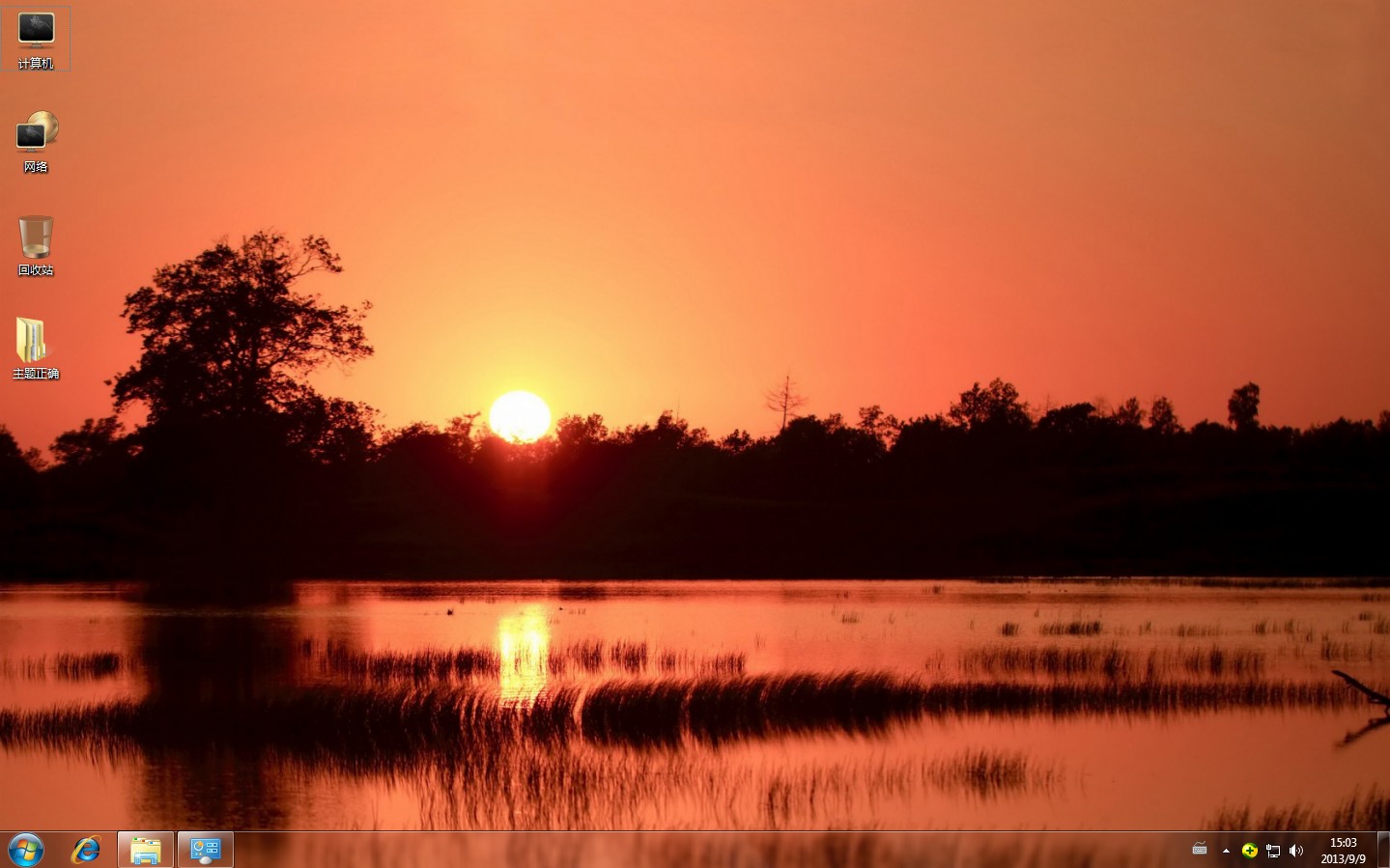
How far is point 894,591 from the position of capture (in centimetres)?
6731

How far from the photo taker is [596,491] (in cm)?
11744

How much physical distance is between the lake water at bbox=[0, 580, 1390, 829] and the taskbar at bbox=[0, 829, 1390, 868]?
161cm

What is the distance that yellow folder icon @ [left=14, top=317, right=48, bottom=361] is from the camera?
Answer: 17.6m

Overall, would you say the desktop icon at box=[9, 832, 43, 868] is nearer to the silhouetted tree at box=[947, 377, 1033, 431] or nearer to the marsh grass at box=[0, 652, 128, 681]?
the marsh grass at box=[0, 652, 128, 681]

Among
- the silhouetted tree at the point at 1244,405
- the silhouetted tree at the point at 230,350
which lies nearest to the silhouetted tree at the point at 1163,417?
the silhouetted tree at the point at 1244,405

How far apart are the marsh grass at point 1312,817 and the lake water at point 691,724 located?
7.2 inches

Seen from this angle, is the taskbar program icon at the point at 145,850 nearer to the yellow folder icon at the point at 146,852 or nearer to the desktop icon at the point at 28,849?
the yellow folder icon at the point at 146,852

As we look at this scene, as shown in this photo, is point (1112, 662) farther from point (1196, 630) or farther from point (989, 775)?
point (989, 775)

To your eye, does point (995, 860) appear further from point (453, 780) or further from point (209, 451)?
point (209, 451)

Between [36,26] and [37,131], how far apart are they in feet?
4.19

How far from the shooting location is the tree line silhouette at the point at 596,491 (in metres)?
75.8

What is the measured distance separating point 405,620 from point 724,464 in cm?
9147

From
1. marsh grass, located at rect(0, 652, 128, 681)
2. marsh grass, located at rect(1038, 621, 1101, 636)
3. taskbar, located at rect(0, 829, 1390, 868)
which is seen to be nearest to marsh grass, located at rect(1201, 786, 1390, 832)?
taskbar, located at rect(0, 829, 1390, 868)

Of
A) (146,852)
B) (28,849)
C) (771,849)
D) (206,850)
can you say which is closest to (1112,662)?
(771,849)
